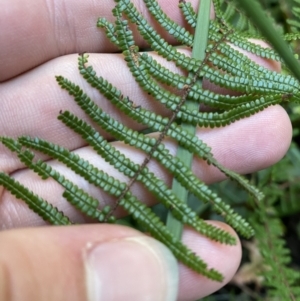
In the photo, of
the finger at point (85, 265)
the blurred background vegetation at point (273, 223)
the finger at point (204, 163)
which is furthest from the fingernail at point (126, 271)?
the blurred background vegetation at point (273, 223)

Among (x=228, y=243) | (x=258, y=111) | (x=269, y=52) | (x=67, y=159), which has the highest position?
(x=269, y=52)

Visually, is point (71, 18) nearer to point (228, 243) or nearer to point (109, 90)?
point (109, 90)

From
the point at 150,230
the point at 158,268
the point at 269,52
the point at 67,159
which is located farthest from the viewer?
the point at 269,52

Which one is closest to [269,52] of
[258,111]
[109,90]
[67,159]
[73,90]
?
[258,111]

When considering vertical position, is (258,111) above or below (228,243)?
above

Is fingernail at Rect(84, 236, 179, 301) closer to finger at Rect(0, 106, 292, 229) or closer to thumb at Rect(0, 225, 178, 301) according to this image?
thumb at Rect(0, 225, 178, 301)

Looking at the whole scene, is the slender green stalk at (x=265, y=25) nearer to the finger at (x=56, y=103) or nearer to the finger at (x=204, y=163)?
the finger at (x=204, y=163)

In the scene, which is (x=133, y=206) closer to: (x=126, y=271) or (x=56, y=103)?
(x=126, y=271)

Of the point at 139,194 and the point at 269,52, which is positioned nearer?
the point at 139,194
